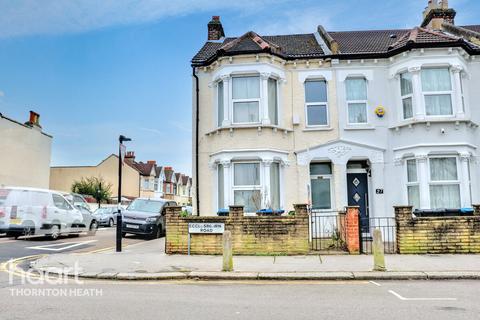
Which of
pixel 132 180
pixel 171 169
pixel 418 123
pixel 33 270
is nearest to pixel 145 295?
pixel 33 270

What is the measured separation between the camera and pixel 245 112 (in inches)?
589

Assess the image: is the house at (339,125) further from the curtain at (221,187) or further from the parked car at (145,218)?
the parked car at (145,218)

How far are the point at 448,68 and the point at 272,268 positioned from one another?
1015 centimetres

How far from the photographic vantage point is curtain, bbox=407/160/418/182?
1429cm

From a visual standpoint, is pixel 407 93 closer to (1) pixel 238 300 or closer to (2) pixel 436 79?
(2) pixel 436 79

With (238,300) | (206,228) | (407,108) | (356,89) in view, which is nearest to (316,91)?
(356,89)

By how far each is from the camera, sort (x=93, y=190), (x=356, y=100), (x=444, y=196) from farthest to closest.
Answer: (x=93, y=190) → (x=356, y=100) → (x=444, y=196)

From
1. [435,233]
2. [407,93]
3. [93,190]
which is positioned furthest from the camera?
[93,190]

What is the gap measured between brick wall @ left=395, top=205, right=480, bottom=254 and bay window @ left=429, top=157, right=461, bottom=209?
A: 2.66 metres

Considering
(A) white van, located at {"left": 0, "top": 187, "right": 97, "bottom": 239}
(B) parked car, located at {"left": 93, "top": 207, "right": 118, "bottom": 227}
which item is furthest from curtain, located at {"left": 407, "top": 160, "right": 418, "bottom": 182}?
(B) parked car, located at {"left": 93, "top": 207, "right": 118, "bottom": 227}

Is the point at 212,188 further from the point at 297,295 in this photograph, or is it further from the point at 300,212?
the point at 297,295

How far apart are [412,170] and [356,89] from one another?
3.64 m

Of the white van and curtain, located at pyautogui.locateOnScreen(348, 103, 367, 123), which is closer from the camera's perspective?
curtain, located at pyautogui.locateOnScreen(348, 103, 367, 123)

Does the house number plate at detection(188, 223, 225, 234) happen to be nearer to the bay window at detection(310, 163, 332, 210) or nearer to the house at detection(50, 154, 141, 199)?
the bay window at detection(310, 163, 332, 210)
